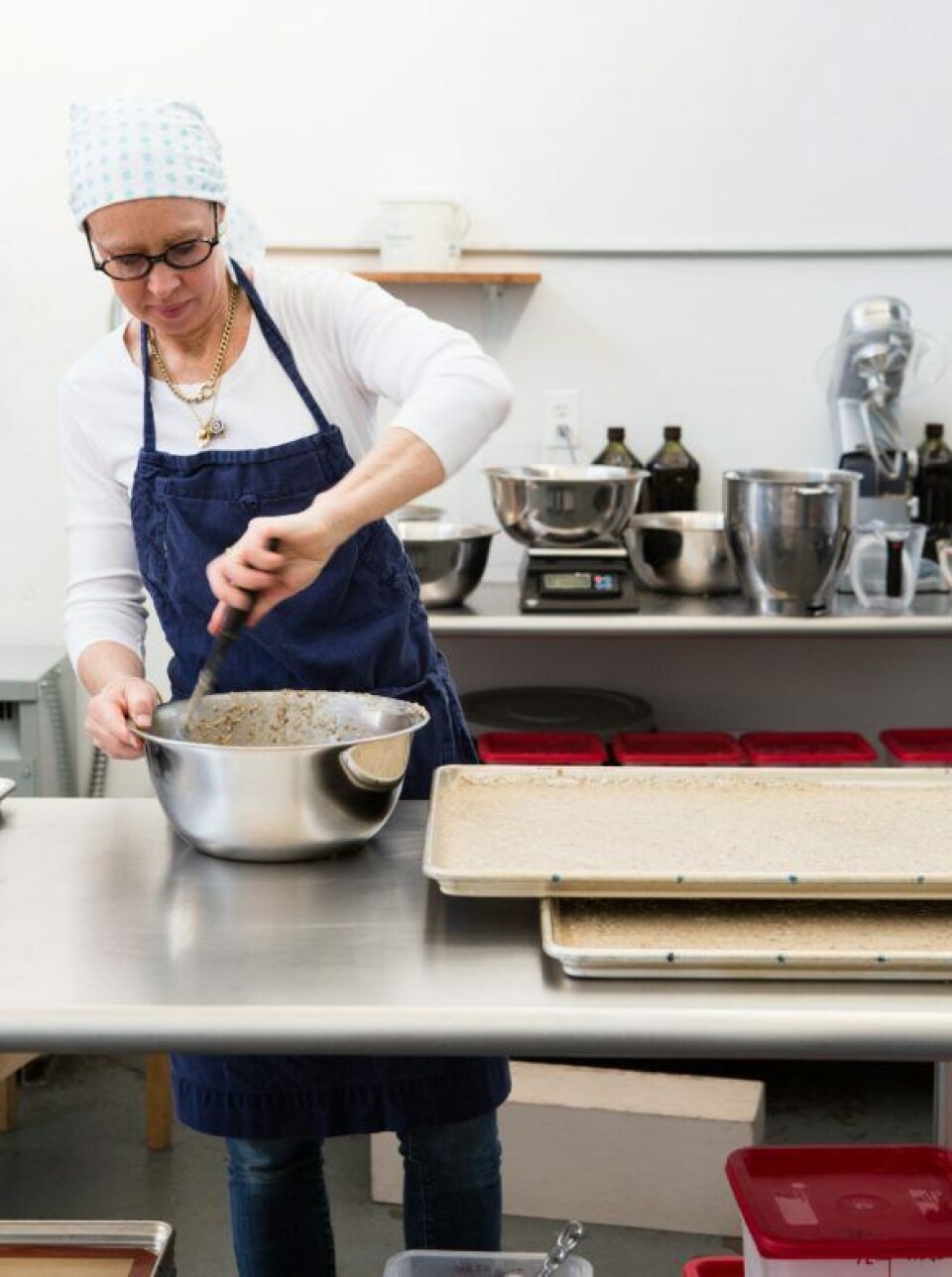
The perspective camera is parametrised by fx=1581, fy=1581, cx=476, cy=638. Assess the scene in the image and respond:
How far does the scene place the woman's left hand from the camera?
149cm

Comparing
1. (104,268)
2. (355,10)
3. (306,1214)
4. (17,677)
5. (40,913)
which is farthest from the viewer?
(355,10)

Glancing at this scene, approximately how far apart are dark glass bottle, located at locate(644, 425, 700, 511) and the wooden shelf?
0.49 metres

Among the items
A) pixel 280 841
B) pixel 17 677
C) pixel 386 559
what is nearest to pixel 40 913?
pixel 280 841

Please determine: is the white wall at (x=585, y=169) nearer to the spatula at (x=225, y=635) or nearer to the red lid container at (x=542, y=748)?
the red lid container at (x=542, y=748)

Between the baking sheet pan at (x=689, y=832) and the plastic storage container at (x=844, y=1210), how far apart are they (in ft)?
1.48

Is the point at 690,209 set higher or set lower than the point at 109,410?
higher

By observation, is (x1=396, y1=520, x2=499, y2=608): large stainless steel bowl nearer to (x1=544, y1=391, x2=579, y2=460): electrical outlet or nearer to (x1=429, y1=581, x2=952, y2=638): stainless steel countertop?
(x1=429, y1=581, x2=952, y2=638): stainless steel countertop

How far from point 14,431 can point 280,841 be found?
2539 mm

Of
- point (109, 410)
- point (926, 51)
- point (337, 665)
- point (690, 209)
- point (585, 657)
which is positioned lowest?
point (585, 657)

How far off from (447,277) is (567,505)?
67 cm

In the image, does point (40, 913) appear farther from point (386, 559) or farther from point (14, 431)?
point (14, 431)

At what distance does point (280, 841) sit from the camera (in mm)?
1484

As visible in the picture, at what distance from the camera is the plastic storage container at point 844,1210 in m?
1.61

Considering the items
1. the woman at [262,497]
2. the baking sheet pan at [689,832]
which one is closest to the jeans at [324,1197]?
the woman at [262,497]
